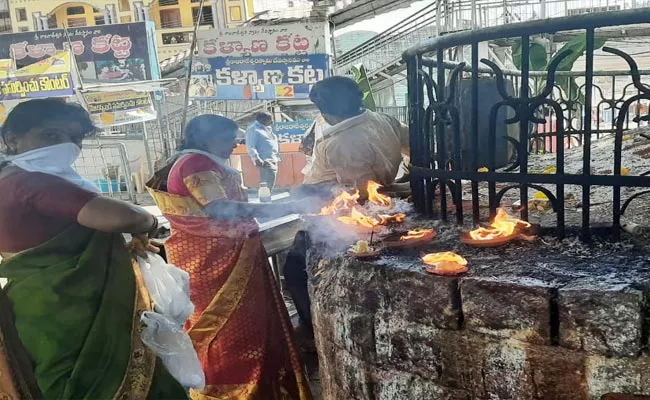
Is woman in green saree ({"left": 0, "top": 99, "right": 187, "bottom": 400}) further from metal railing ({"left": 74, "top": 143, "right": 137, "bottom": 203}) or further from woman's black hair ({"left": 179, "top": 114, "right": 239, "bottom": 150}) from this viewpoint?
metal railing ({"left": 74, "top": 143, "right": 137, "bottom": 203})

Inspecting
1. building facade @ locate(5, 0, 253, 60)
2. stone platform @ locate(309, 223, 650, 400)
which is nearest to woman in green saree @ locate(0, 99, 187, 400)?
stone platform @ locate(309, 223, 650, 400)

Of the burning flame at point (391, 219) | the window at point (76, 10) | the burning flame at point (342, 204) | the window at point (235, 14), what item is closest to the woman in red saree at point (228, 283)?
Result: the burning flame at point (342, 204)

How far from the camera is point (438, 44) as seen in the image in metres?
2.40

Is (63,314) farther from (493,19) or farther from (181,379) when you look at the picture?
(493,19)

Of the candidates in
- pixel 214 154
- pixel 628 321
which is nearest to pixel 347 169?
pixel 214 154

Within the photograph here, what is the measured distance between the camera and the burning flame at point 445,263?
201 centimetres

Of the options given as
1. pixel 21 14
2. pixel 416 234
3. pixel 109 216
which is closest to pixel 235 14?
pixel 21 14

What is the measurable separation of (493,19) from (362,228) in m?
11.8

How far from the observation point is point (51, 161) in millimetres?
2469

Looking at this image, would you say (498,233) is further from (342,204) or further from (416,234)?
(342,204)

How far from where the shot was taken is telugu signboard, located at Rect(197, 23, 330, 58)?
12.8m

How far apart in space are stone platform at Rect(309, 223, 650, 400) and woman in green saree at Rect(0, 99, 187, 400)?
1.04m

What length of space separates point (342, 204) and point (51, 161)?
175 cm

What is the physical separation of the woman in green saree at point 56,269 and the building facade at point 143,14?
22.5 m
